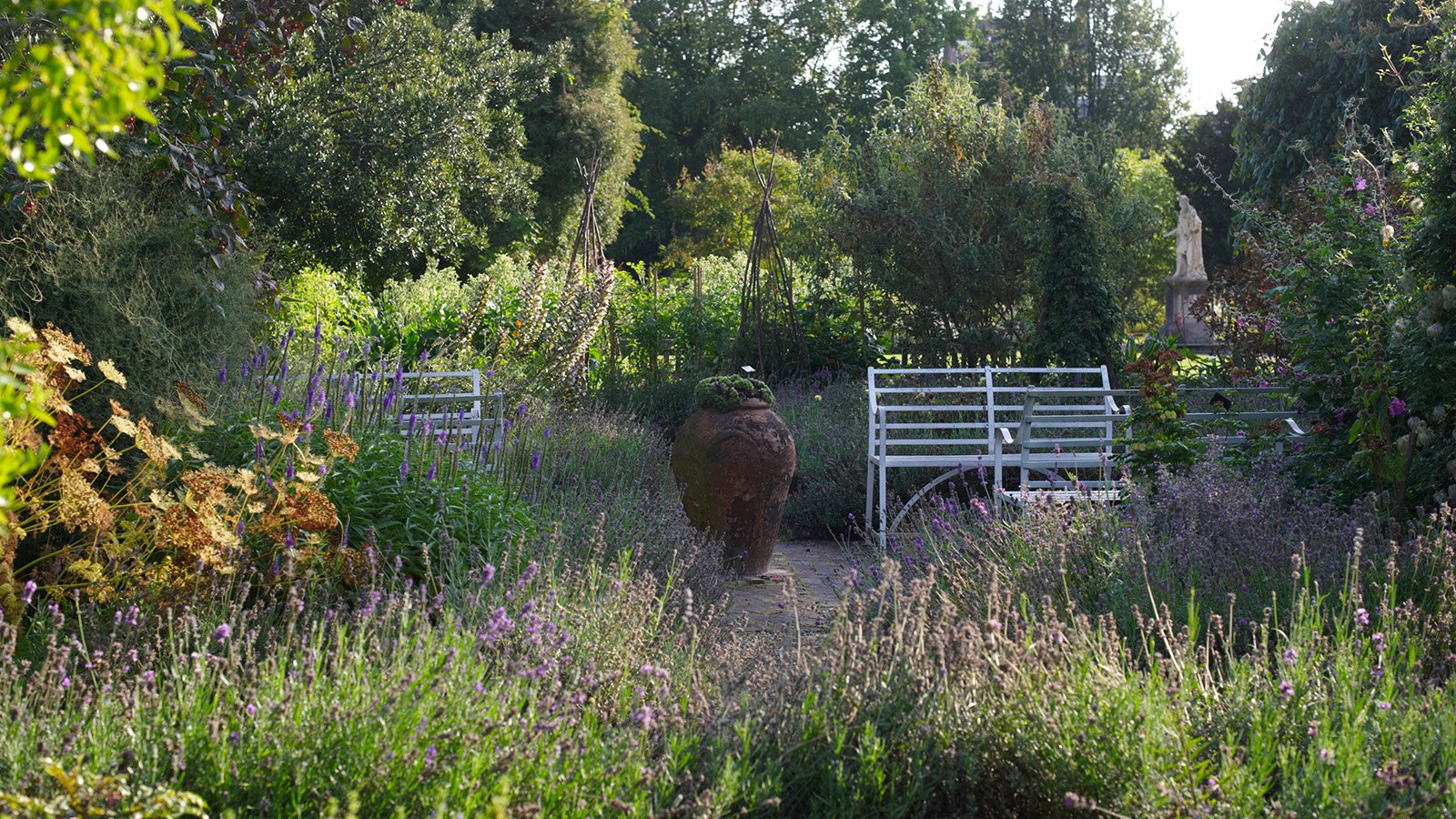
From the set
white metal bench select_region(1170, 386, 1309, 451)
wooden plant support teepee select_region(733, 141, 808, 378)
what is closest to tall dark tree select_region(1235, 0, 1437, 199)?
wooden plant support teepee select_region(733, 141, 808, 378)

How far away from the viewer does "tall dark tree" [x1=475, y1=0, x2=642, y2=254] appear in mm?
21266

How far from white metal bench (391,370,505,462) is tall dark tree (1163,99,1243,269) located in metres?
22.9

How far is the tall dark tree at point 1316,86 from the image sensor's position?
13211mm

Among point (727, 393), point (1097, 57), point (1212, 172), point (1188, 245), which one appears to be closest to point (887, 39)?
point (1097, 57)

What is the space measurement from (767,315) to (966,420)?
2979mm

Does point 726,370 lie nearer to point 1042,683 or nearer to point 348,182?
point 348,182

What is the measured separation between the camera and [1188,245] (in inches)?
848

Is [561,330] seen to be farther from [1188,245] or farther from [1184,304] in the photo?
[1184,304]

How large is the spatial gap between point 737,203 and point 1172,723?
76.1 ft

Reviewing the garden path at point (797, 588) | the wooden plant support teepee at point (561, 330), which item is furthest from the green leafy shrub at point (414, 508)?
the wooden plant support teepee at point (561, 330)

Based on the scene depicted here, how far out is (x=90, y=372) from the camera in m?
4.21

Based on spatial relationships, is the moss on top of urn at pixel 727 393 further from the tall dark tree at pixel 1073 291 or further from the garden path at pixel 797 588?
the tall dark tree at pixel 1073 291

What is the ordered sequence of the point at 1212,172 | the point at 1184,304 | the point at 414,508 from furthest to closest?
the point at 1212,172 → the point at 1184,304 → the point at 414,508

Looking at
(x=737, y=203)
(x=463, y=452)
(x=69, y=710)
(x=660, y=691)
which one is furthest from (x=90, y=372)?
(x=737, y=203)
